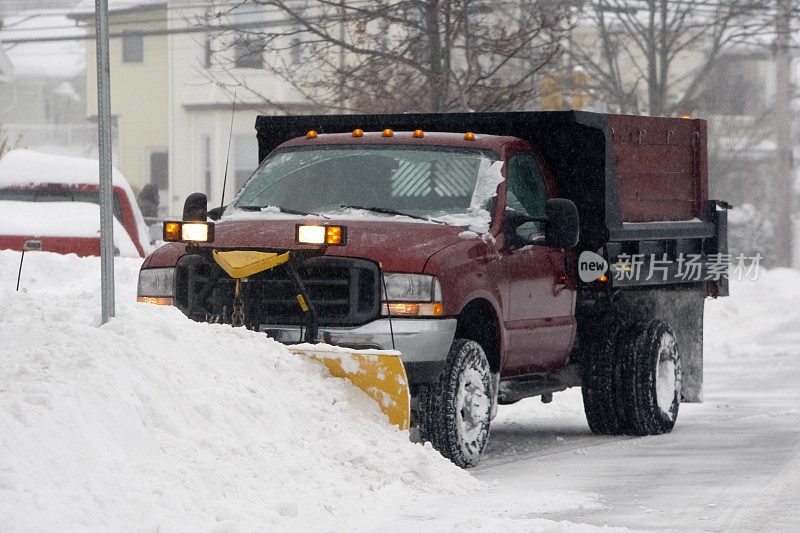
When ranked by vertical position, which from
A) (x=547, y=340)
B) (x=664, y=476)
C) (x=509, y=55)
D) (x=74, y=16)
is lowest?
(x=664, y=476)

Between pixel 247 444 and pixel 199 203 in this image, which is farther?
pixel 199 203

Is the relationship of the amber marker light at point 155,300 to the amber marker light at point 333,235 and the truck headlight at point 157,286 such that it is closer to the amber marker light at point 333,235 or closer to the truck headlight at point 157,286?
the truck headlight at point 157,286

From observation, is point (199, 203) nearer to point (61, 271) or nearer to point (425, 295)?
point (425, 295)

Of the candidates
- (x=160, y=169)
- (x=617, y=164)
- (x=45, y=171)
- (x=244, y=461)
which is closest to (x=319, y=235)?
(x=244, y=461)

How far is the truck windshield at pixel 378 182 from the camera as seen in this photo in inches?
369

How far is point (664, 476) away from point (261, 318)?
7.98 feet

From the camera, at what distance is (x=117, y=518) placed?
5883 millimetres

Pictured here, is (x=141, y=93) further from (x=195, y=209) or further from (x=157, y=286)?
(x=157, y=286)

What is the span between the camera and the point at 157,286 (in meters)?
9.12

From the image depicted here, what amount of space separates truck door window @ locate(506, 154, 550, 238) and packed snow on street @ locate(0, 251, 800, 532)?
150 centimetres

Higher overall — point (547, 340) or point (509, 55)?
point (509, 55)

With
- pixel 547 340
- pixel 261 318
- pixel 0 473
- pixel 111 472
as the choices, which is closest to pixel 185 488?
pixel 111 472

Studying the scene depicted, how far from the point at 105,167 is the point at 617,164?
4.30 metres

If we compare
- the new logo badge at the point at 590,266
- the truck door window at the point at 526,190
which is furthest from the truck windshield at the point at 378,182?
the new logo badge at the point at 590,266
